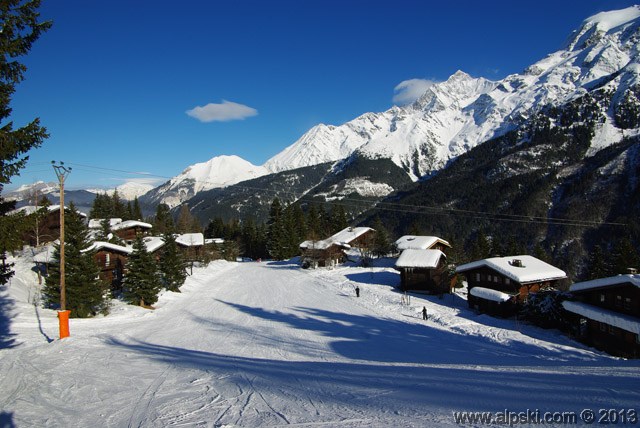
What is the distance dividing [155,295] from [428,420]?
30.2 meters

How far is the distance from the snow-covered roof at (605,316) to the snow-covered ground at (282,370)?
97.3 inches

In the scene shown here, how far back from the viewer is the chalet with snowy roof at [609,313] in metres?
A: 24.5

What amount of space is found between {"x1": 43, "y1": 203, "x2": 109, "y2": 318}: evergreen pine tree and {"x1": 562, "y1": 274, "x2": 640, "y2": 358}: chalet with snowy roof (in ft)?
116

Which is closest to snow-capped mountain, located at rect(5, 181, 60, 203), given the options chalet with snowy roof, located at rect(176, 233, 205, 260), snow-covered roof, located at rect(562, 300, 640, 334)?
chalet with snowy roof, located at rect(176, 233, 205, 260)

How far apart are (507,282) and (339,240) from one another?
1378 inches

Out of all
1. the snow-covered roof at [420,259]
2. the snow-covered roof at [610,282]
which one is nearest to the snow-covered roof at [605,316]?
the snow-covered roof at [610,282]

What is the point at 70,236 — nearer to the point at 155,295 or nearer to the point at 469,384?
the point at 155,295

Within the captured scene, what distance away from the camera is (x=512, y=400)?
24.5ft

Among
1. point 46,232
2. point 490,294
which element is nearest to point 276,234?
point 46,232

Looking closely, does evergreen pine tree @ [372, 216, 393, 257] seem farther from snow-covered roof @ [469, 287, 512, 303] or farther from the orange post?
the orange post

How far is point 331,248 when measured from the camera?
6372 cm

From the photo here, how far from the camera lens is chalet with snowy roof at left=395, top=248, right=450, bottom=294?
4566 centimetres

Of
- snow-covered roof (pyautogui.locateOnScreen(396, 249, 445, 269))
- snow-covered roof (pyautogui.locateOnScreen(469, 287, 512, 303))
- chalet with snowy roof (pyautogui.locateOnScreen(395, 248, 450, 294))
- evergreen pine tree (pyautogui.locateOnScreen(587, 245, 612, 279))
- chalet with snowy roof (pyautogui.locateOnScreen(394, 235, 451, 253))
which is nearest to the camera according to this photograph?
snow-covered roof (pyautogui.locateOnScreen(469, 287, 512, 303))

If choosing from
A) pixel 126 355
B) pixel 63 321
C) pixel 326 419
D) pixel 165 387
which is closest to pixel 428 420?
pixel 326 419
